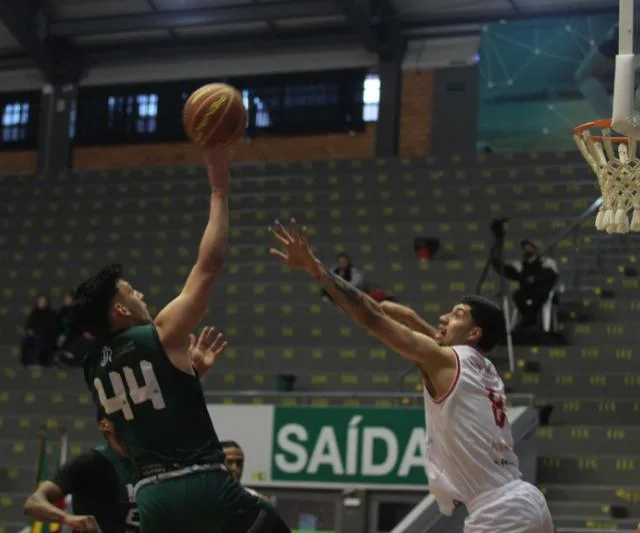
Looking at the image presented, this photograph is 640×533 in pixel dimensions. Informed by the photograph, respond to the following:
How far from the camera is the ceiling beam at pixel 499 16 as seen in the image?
64.7 feet

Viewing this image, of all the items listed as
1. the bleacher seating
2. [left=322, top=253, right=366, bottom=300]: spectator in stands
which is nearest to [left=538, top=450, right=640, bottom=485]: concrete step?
the bleacher seating

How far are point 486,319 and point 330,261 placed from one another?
39.4 feet

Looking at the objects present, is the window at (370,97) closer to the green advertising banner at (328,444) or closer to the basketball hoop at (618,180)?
the green advertising banner at (328,444)

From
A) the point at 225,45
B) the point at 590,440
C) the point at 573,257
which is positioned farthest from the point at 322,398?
the point at 225,45

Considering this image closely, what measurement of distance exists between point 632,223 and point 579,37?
43.2 feet

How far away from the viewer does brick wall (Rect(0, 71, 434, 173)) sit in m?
20.8

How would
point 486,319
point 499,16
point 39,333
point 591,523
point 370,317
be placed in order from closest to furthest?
point 370,317 < point 486,319 < point 591,523 < point 39,333 < point 499,16

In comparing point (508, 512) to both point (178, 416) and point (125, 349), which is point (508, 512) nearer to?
point (178, 416)

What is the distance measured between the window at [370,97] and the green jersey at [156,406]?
1707cm

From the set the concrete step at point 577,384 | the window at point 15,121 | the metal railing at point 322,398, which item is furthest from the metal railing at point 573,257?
the window at point 15,121

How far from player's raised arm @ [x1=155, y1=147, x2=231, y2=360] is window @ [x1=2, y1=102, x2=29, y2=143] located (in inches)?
774

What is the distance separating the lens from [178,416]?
4.25 m

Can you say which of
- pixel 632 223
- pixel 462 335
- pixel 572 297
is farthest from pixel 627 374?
pixel 462 335

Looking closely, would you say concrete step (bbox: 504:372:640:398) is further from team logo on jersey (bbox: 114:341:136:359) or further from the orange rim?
team logo on jersey (bbox: 114:341:136:359)
